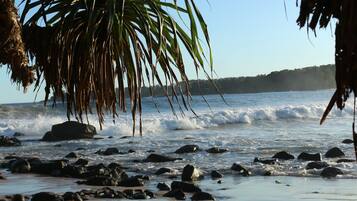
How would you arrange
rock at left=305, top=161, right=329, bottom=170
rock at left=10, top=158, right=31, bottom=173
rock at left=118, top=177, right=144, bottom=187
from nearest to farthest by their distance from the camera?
rock at left=118, top=177, right=144, bottom=187 < rock at left=305, top=161, right=329, bottom=170 < rock at left=10, top=158, right=31, bottom=173

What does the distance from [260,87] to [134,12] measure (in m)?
107

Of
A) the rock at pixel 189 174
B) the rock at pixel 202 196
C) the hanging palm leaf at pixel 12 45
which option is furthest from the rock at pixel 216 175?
the hanging palm leaf at pixel 12 45

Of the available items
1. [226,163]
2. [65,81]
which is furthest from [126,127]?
[65,81]

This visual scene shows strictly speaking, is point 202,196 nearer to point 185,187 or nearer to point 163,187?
point 185,187

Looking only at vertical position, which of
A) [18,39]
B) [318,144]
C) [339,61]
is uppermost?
[18,39]

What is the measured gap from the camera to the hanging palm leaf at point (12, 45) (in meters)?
3.71

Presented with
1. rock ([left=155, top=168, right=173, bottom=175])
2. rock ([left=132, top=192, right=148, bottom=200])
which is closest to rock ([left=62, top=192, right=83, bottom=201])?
rock ([left=132, top=192, right=148, bottom=200])

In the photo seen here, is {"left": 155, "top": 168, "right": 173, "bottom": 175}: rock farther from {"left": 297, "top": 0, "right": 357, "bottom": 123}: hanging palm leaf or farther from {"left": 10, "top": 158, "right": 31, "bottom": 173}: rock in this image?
{"left": 297, "top": 0, "right": 357, "bottom": 123}: hanging palm leaf

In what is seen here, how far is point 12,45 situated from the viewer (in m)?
3.88

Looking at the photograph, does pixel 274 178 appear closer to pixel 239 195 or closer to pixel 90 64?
pixel 239 195

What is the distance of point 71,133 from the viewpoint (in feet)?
95.9

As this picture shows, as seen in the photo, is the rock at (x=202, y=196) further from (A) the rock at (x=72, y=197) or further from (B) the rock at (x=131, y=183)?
(B) the rock at (x=131, y=183)

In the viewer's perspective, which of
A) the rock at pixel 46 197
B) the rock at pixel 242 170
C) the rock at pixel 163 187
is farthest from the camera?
the rock at pixel 242 170

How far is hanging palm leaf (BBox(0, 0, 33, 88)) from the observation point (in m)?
3.71
